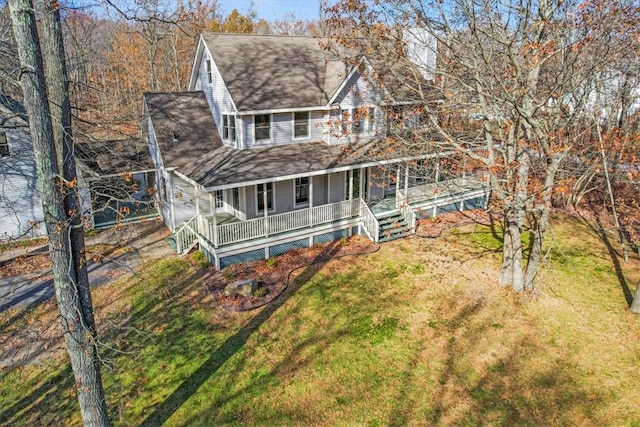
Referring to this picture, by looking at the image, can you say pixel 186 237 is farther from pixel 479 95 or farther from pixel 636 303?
pixel 636 303

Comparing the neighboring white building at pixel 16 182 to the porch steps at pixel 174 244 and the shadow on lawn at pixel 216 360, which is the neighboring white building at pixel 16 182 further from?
the shadow on lawn at pixel 216 360

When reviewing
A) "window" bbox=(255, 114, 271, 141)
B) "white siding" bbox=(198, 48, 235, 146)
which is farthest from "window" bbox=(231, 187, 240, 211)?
"white siding" bbox=(198, 48, 235, 146)

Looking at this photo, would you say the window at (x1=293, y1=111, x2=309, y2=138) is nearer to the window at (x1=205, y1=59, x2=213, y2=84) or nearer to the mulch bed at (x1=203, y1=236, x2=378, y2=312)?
the window at (x1=205, y1=59, x2=213, y2=84)

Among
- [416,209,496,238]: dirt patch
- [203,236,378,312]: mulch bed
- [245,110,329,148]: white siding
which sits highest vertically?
[245,110,329,148]: white siding

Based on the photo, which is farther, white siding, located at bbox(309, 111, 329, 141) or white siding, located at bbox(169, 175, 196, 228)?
white siding, located at bbox(309, 111, 329, 141)

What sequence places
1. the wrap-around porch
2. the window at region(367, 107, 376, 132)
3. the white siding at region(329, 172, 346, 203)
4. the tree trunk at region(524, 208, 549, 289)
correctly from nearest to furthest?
the tree trunk at region(524, 208, 549, 289)
the wrap-around porch
the white siding at region(329, 172, 346, 203)
the window at region(367, 107, 376, 132)

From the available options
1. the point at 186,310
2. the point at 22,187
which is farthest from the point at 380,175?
the point at 22,187

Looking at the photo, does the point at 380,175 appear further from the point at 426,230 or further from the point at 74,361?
the point at 74,361
